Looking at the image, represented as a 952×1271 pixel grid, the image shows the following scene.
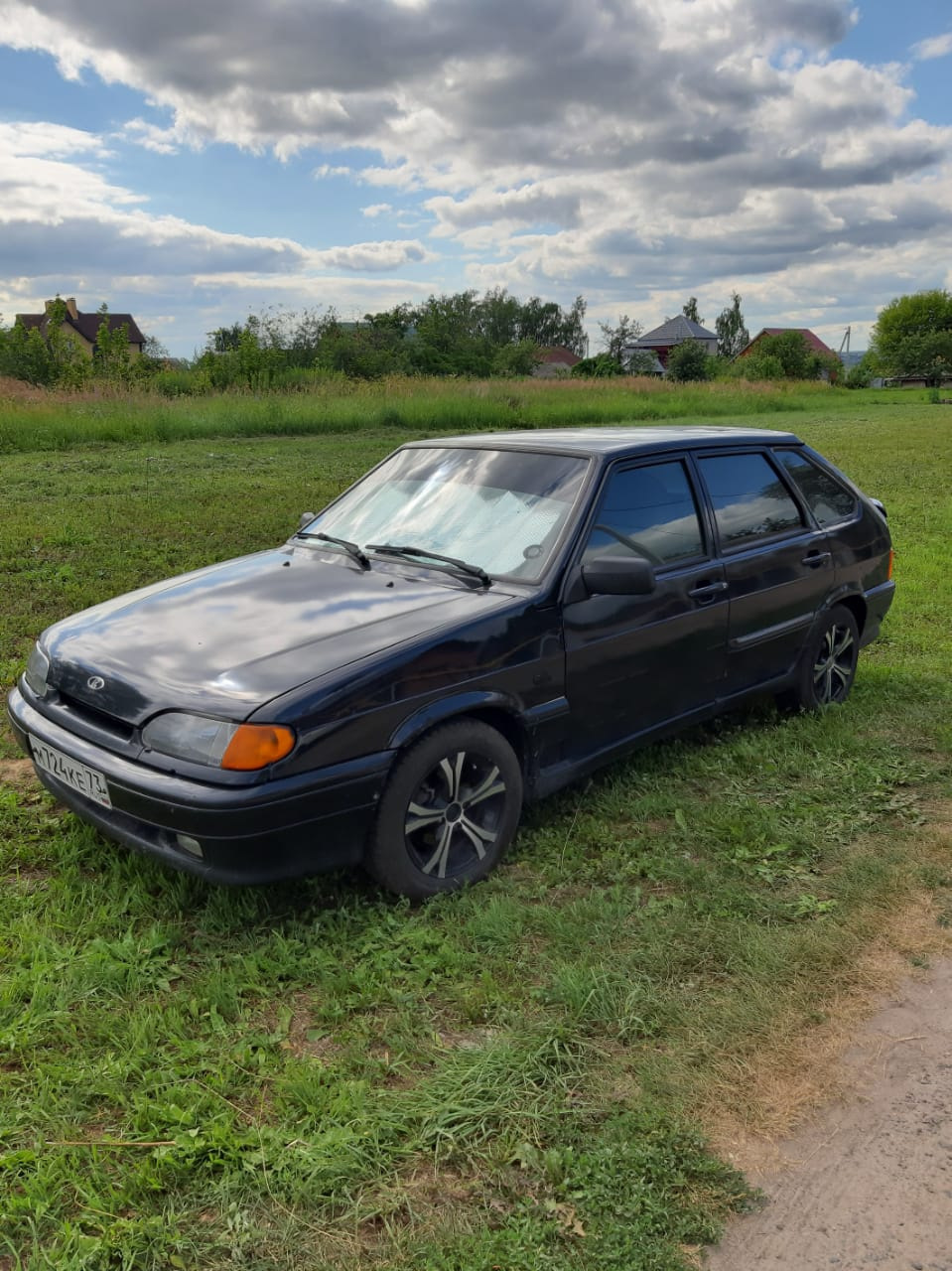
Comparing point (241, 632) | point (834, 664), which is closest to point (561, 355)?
point (834, 664)

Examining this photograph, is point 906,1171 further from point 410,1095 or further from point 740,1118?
point 410,1095

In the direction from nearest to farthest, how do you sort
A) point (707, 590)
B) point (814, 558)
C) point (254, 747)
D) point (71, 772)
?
point (254, 747) < point (71, 772) < point (707, 590) < point (814, 558)

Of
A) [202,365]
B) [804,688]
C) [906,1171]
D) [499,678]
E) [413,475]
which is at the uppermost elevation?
[202,365]

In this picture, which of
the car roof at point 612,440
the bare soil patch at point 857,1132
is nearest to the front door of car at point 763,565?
the car roof at point 612,440

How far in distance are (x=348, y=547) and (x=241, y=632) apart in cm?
93

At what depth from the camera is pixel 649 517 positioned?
4.23 metres

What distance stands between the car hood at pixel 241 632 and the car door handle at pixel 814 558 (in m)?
2.07

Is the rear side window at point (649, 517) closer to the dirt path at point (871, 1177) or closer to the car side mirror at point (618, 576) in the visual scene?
the car side mirror at point (618, 576)

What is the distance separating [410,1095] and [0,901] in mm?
1747

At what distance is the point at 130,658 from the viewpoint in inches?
131

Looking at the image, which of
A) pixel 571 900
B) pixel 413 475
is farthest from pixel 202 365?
pixel 571 900

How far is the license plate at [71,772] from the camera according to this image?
3.13m

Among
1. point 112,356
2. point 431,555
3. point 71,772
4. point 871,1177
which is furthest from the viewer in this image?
point 112,356

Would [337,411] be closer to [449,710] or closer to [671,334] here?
[449,710]
